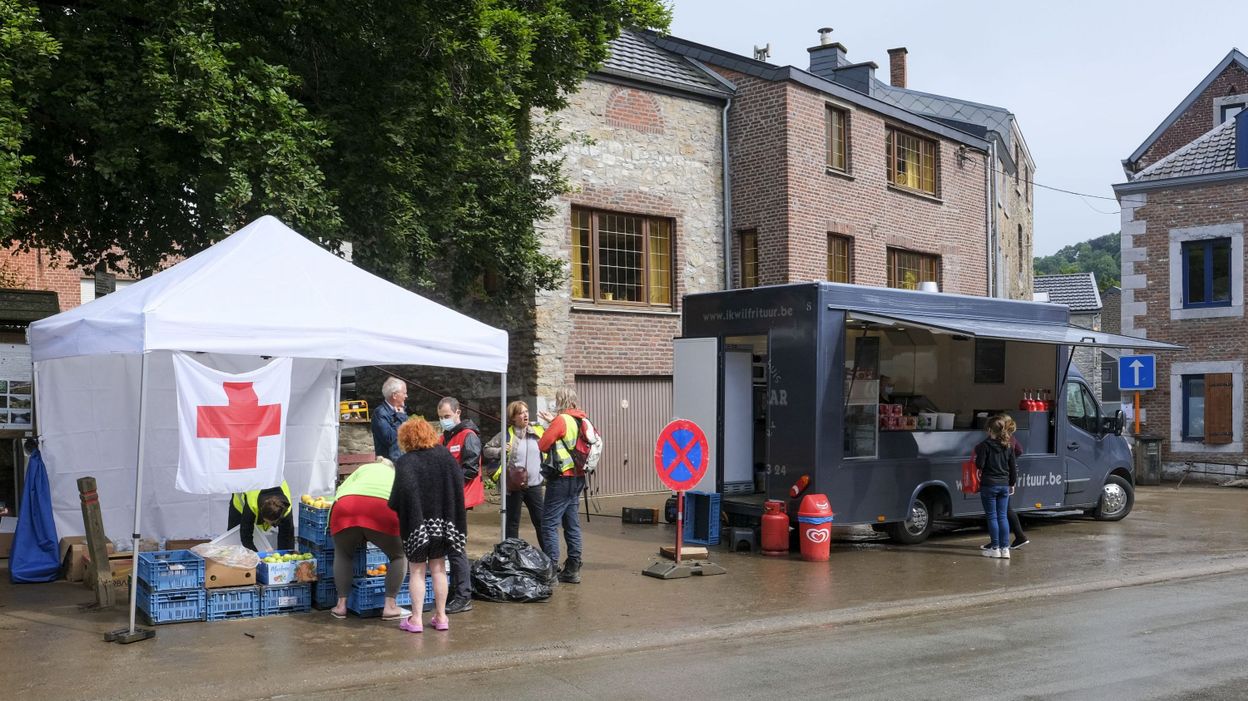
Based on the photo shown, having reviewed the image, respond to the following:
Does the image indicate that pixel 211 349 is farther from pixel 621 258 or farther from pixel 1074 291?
pixel 1074 291

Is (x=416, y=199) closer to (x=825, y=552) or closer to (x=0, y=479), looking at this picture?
(x=0, y=479)

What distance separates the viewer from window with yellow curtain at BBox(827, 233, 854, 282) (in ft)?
71.8

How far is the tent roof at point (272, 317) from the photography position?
27.3 feet

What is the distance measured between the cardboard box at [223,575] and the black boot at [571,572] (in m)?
2.86

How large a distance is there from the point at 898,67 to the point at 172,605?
32.1m

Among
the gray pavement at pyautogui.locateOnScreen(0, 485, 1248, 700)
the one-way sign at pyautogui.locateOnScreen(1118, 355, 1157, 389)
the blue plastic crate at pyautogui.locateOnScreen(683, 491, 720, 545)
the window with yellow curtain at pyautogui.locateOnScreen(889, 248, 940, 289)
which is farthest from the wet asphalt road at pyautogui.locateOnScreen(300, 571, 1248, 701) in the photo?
the window with yellow curtain at pyautogui.locateOnScreen(889, 248, 940, 289)

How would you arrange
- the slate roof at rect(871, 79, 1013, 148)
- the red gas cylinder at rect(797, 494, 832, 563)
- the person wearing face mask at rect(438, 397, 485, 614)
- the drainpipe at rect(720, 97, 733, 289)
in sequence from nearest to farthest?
the person wearing face mask at rect(438, 397, 485, 614)
the red gas cylinder at rect(797, 494, 832, 563)
the drainpipe at rect(720, 97, 733, 289)
the slate roof at rect(871, 79, 1013, 148)

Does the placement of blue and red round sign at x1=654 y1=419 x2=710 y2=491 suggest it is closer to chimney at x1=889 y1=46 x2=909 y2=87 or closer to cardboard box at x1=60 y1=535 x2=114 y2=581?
cardboard box at x1=60 y1=535 x2=114 y2=581

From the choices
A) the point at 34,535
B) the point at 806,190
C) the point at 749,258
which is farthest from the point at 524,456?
the point at 806,190

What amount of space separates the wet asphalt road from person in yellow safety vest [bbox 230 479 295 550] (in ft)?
8.89

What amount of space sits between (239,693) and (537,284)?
10.4 metres

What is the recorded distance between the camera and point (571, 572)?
1035 cm

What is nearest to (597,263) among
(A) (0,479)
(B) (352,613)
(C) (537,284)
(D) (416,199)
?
(C) (537,284)

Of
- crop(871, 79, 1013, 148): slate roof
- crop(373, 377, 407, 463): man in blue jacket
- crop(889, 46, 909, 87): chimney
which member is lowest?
crop(373, 377, 407, 463): man in blue jacket
